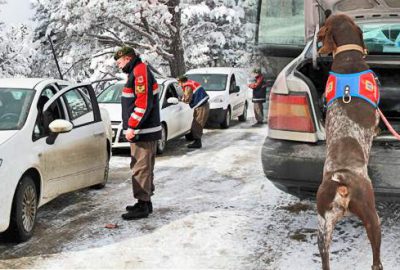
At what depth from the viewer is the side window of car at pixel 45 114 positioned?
5429 millimetres

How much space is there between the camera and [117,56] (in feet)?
19.0

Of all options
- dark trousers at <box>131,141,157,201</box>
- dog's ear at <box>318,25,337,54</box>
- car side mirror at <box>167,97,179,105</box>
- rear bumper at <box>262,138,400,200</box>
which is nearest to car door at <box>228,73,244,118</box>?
car side mirror at <box>167,97,179,105</box>

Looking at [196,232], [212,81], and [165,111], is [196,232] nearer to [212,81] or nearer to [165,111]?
[165,111]

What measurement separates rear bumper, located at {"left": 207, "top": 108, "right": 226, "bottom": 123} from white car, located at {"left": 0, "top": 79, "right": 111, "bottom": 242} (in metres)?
7.69

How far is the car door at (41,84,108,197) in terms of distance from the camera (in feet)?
18.5

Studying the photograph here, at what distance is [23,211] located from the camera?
4.98 metres

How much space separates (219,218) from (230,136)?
7.46 meters

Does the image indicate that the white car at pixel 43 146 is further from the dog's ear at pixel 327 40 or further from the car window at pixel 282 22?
the car window at pixel 282 22

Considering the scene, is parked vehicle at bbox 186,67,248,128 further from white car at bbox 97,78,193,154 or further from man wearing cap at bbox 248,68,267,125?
white car at bbox 97,78,193,154

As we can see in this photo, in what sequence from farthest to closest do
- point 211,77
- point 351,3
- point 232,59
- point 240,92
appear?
1. point 232,59
2. point 240,92
3. point 211,77
4. point 351,3

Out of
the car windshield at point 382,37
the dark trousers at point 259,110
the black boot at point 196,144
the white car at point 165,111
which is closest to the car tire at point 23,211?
the car windshield at point 382,37

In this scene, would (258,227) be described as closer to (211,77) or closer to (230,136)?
(230,136)

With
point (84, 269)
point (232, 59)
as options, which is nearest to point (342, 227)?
point (84, 269)

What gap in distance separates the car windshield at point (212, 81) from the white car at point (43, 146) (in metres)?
8.67
